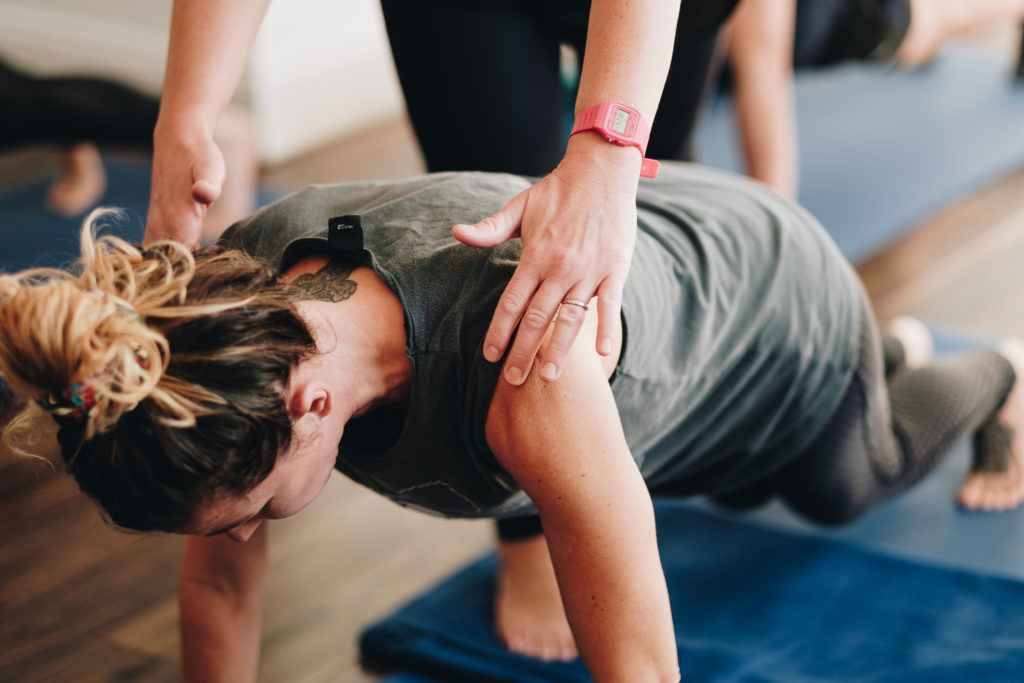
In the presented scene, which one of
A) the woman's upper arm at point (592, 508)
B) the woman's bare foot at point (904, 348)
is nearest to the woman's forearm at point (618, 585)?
the woman's upper arm at point (592, 508)

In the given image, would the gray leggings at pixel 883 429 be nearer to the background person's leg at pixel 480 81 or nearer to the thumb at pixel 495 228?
the background person's leg at pixel 480 81

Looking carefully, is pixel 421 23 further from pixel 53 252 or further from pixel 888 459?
pixel 53 252

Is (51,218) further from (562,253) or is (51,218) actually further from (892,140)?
(892,140)

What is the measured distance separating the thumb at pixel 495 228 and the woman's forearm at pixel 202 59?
420mm

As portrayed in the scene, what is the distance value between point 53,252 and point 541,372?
2.06 metres

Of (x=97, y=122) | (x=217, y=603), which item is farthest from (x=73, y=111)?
(x=217, y=603)

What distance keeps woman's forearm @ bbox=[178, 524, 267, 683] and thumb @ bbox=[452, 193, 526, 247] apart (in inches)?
19.5

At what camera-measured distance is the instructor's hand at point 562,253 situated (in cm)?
91

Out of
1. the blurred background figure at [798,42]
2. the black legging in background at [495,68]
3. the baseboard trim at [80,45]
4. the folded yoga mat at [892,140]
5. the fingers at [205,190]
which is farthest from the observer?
the baseboard trim at [80,45]

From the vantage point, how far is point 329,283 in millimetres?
1010

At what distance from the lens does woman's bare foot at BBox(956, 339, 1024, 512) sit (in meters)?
1.73

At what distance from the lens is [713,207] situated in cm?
128

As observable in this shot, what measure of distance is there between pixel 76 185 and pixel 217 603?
7.03ft

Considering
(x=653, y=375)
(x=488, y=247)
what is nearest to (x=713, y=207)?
(x=653, y=375)
